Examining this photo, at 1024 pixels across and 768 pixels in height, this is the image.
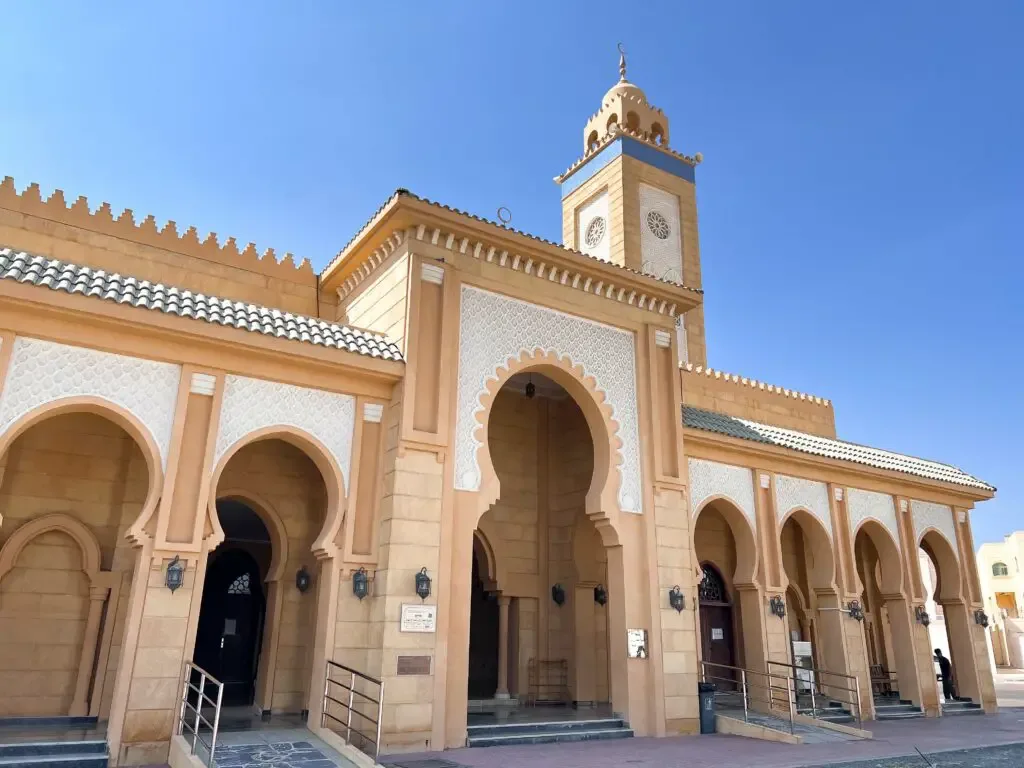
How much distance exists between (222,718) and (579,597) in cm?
595

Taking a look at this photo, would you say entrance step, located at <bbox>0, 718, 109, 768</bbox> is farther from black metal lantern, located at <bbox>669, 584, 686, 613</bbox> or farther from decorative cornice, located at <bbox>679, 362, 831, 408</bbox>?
decorative cornice, located at <bbox>679, 362, 831, 408</bbox>

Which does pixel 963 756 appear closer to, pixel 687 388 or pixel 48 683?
pixel 687 388

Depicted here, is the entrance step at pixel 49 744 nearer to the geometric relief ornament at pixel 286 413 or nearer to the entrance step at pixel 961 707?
the geometric relief ornament at pixel 286 413

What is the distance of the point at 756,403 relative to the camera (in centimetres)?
1933

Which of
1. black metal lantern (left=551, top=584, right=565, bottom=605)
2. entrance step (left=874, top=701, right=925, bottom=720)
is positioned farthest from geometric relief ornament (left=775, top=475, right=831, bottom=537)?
black metal lantern (left=551, top=584, right=565, bottom=605)

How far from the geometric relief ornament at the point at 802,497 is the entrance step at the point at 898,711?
131 inches

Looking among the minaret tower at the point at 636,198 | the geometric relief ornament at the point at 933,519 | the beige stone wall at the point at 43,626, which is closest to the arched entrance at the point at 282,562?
the beige stone wall at the point at 43,626

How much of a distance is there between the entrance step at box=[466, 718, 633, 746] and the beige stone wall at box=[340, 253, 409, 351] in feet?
16.3

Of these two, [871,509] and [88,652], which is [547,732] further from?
[871,509]

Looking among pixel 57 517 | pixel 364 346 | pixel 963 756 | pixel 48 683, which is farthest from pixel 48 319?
pixel 963 756

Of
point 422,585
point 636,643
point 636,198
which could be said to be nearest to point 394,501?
point 422,585

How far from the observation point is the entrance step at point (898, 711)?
14844 millimetres

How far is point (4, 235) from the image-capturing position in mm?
11758

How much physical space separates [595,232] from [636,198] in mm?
1517
